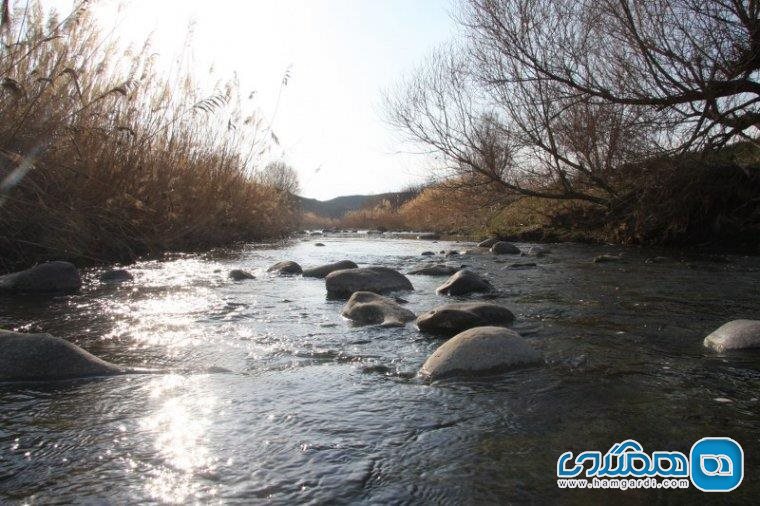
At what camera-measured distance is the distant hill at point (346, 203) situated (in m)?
26.6

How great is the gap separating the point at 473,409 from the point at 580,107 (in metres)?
7.23

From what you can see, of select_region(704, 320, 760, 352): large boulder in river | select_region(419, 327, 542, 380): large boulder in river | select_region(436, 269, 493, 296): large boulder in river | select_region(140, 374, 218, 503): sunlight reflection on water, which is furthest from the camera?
select_region(436, 269, 493, 296): large boulder in river

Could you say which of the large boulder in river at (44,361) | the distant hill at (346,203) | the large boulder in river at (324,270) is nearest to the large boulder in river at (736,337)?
the large boulder in river at (44,361)

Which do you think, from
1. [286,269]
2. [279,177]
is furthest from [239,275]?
[279,177]

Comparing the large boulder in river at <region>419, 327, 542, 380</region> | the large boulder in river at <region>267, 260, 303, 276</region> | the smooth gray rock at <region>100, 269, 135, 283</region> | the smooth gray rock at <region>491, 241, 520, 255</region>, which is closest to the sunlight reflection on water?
the large boulder in river at <region>419, 327, 542, 380</region>

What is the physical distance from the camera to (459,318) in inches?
111

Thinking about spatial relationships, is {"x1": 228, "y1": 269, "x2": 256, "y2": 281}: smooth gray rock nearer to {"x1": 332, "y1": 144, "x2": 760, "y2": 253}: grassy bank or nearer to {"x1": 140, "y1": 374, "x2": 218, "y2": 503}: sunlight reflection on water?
{"x1": 140, "y1": 374, "x2": 218, "y2": 503}: sunlight reflection on water

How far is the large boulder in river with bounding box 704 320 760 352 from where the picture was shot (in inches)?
93.6

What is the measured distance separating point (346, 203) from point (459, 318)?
45.6 m

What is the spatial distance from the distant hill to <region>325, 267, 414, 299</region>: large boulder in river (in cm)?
2065

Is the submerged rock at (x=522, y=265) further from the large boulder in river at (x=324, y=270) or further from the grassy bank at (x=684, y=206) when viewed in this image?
the grassy bank at (x=684, y=206)

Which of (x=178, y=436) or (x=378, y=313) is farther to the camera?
(x=378, y=313)

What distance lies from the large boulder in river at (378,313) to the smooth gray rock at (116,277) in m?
2.28

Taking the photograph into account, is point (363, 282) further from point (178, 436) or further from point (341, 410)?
point (178, 436)
